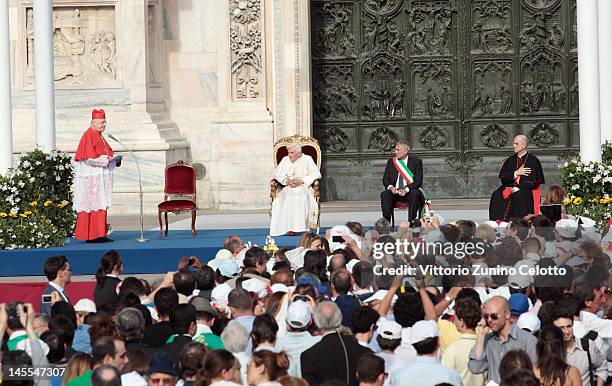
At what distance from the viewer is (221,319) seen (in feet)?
31.0

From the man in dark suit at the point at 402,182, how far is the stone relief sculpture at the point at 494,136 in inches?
240

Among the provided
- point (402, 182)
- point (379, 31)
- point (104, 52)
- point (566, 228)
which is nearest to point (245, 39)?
point (104, 52)

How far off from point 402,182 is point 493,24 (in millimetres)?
6686

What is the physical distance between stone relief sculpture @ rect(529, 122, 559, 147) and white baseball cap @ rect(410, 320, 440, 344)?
16.5 metres

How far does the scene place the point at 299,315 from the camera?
28.0 feet

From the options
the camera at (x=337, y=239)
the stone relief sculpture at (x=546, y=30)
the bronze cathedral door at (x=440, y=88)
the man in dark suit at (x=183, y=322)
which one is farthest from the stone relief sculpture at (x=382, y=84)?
the man in dark suit at (x=183, y=322)

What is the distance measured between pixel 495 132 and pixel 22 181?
9.55 metres

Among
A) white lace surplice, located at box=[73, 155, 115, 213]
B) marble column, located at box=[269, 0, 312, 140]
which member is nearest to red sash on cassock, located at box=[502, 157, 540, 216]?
white lace surplice, located at box=[73, 155, 115, 213]

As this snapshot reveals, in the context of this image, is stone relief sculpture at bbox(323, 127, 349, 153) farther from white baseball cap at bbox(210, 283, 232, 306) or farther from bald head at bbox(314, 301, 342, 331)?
bald head at bbox(314, 301, 342, 331)

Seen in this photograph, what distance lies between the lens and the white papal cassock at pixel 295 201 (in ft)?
60.3

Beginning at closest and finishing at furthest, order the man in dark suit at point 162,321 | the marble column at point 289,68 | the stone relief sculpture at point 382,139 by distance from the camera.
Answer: the man in dark suit at point 162,321
the marble column at point 289,68
the stone relief sculpture at point 382,139

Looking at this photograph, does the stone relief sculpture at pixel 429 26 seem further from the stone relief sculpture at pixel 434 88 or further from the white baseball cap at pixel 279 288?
the white baseball cap at pixel 279 288

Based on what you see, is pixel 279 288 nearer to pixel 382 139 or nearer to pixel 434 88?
pixel 382 139

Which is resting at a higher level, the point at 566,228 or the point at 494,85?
the point at 494,85
